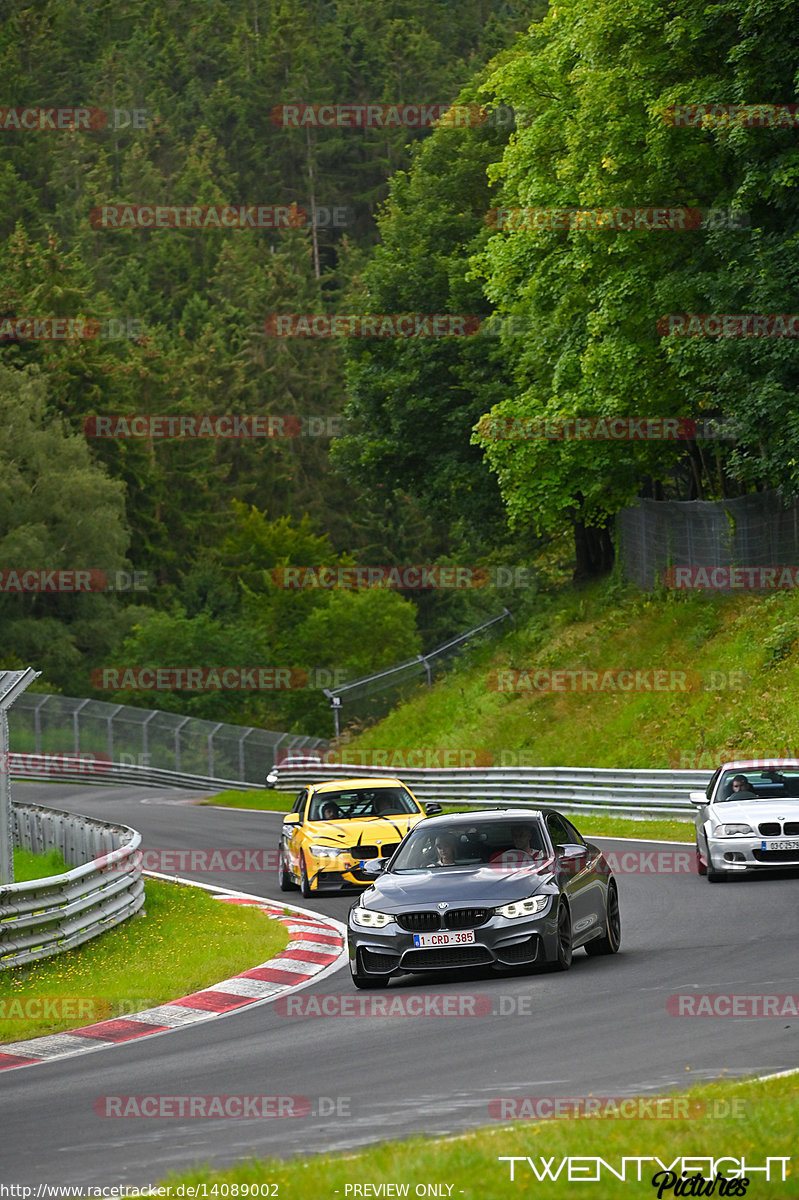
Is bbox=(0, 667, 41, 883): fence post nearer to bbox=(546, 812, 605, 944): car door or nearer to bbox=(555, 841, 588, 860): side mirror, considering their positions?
bbox=(546, 812, 605, 944): car door

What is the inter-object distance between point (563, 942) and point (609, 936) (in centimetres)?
126

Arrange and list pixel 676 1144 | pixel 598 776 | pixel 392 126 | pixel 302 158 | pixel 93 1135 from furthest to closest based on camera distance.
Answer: pixel 302 158, pixel 392 126, pixel 598 776, pixel 93 1135, pixel 676 1144

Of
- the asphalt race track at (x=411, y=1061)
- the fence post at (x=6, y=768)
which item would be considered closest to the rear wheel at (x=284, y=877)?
the fence post at (x=6, y=768)

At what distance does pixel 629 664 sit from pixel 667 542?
3.24 meters

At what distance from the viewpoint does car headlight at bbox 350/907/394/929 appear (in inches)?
526

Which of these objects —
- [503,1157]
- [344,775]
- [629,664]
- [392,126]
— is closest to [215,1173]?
[503,1157]

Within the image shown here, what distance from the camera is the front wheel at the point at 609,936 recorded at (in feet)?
47.9

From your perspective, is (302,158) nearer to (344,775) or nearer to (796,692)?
(344,775)

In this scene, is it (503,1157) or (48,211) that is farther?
(48,211)

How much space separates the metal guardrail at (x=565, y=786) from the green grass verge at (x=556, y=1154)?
69.6 feet

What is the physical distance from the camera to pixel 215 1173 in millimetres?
7293

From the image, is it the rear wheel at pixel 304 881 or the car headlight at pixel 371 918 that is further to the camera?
the rear wheel at pixel 304 881

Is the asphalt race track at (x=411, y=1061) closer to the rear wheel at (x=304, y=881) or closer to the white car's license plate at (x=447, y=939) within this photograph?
the white car's license plate at (x=447, y=939)

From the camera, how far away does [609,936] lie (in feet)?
48.1
